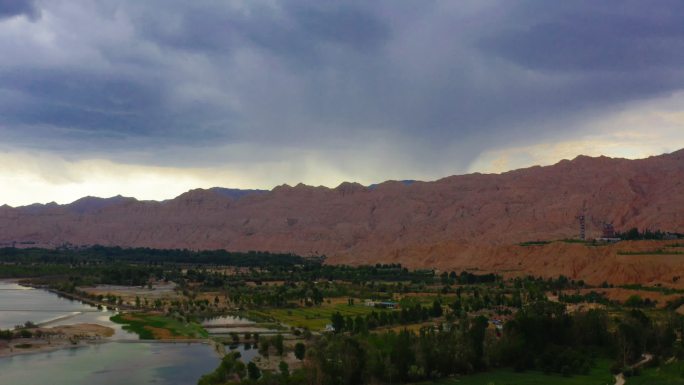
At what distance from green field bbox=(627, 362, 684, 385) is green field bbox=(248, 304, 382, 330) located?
24866mm

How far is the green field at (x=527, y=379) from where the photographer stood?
123 ft

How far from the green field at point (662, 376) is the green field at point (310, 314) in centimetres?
2487

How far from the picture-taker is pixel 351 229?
187125mm

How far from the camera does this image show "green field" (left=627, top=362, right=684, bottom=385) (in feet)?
118

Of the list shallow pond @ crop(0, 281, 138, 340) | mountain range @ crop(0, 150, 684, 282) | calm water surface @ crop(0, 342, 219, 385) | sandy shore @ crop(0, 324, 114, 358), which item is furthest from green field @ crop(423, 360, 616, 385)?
mountain range @ crop(0, 150, 684, 282)

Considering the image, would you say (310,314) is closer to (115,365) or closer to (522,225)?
(115,365)

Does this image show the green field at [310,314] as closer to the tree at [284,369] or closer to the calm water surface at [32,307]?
the tree at [284,369]

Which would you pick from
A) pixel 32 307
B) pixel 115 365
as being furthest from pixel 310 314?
pixel 32 307

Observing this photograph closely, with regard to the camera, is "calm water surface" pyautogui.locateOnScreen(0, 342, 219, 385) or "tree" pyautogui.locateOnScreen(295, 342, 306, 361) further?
"tree" pyautogui.locateOnScreen(295, 342, 306, 361)

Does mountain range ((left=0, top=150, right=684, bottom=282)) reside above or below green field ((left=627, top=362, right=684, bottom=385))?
above

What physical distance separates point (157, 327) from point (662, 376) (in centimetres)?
3928

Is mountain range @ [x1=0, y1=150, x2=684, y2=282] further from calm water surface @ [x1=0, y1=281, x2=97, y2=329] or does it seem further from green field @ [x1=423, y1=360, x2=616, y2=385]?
calm water surface @ [x1=0, y1=281, x2=97, y2=329]

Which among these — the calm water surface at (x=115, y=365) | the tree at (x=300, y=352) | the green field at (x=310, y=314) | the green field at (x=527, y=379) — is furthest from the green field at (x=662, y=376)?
the green field at (x=310, y=314)

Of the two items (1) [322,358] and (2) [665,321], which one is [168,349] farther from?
(2) [665,321]
